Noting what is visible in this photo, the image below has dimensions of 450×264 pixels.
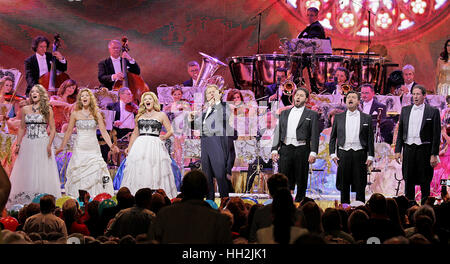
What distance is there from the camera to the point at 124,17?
17328 mm

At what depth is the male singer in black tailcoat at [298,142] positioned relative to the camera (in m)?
9.21

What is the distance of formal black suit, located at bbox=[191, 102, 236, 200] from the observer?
391 inches

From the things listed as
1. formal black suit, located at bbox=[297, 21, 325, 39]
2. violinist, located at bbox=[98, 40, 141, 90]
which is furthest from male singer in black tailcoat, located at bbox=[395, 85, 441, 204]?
violinist, located at bbox=[98, 40, 141, 90]

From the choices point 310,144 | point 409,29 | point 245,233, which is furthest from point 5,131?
point 409,29

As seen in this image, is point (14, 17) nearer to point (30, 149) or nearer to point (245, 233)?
point (30, 149)

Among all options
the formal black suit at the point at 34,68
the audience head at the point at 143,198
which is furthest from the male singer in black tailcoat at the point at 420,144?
the formal black suit at the point at 34,68

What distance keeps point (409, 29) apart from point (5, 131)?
35.3 ft

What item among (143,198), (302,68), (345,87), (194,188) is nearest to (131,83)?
(302,68)

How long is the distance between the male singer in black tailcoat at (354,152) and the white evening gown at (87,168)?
3433mm

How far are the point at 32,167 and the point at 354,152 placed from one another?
4594mm

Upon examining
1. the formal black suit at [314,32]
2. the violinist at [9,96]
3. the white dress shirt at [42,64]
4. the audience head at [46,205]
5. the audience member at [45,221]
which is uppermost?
the formal black suit at [314,32]

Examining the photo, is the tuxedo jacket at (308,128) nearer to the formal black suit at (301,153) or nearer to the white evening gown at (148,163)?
the formal black suit at (301,153)

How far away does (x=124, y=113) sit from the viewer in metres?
12.9

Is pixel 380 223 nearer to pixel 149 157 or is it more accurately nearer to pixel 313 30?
pixel 149 157
